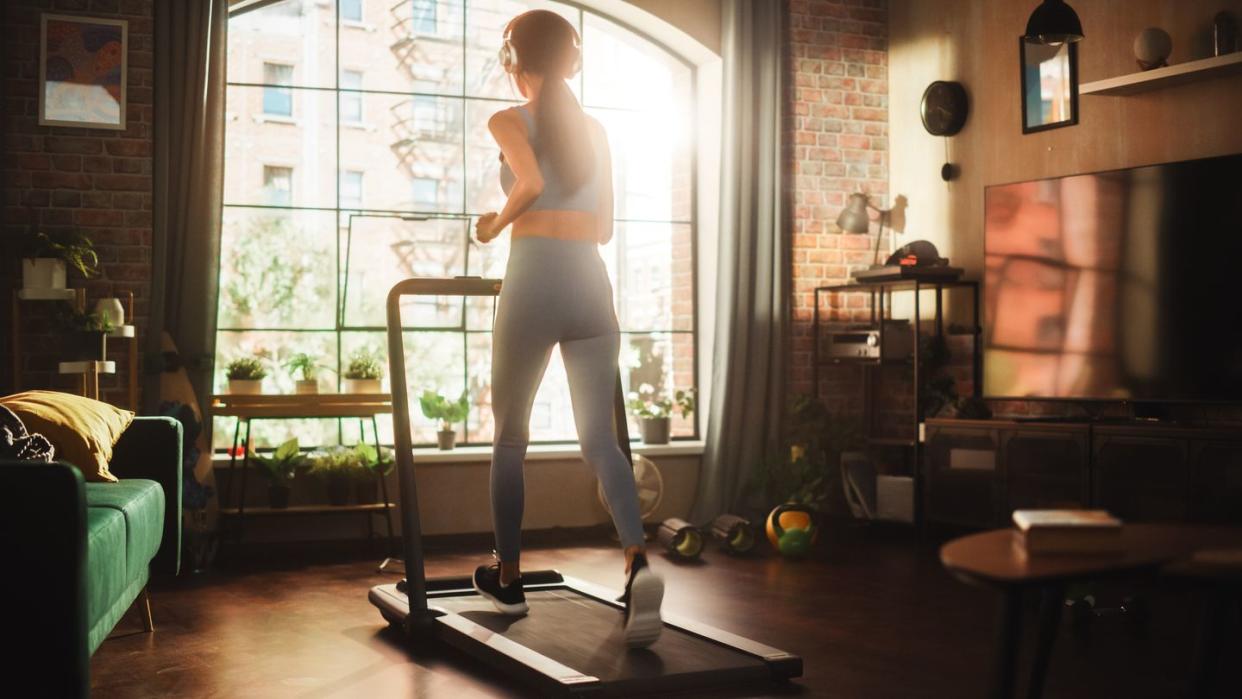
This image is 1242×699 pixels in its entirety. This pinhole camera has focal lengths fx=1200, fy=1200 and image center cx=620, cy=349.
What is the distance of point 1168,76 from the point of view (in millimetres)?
4863

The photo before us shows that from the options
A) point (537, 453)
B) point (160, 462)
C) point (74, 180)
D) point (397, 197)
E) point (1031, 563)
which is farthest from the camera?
point (397, 197)

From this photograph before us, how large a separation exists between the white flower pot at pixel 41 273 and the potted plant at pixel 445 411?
1697mm

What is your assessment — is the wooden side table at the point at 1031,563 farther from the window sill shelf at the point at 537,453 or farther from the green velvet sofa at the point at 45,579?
the window sill shelf at the point at 537,453

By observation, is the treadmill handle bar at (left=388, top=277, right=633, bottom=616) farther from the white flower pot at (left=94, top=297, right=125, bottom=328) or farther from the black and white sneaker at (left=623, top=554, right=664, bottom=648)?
the white flower pot at (left=94, top=297, right=125, bottom=328)

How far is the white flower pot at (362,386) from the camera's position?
5457 millimetres

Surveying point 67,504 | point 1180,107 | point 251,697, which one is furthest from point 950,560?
point 1180,107

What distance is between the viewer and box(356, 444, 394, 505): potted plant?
17.7 feet

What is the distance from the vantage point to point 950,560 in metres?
1.68

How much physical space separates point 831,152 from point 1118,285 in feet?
6.28

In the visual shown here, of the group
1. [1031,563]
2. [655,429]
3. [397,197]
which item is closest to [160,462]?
[397,197]

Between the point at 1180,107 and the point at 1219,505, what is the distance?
1.67m

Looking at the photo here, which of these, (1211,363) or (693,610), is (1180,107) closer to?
(1211,363)

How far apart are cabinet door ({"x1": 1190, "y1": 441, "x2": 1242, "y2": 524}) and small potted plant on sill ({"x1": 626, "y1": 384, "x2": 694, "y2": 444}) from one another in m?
2.59

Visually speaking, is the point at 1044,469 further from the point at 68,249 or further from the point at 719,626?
the point at 68,249
